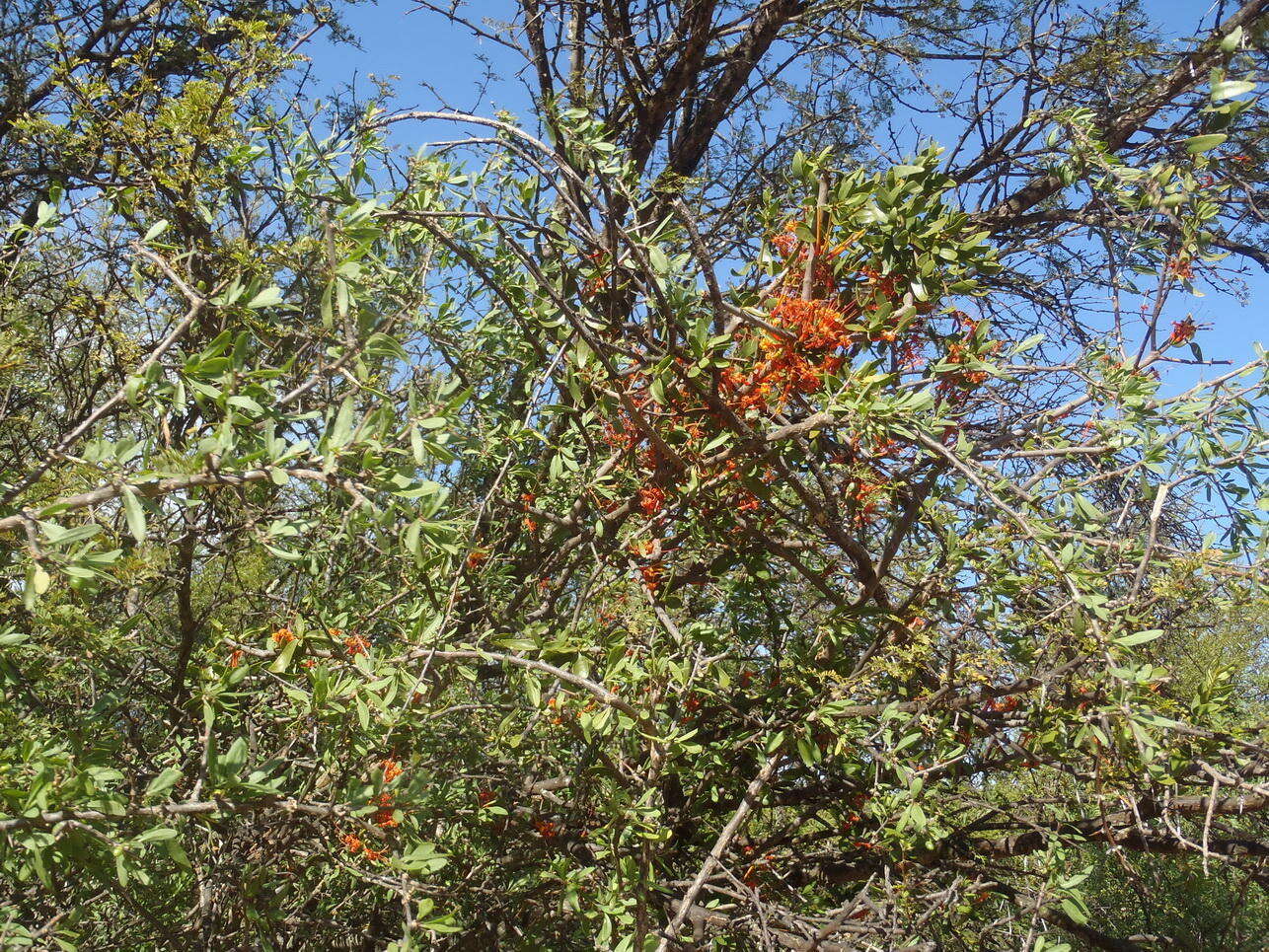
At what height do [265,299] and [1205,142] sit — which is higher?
[1205,142]

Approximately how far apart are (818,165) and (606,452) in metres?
0.87

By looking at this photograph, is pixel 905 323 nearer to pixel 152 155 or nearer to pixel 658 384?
pixel 658 384

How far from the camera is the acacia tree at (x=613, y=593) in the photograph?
187 cm

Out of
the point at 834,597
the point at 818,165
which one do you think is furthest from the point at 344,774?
the point at 818,165

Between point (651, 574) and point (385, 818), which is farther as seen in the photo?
point (651, 574)

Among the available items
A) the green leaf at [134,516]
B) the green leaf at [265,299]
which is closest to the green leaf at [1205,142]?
the green leaf at [265,299]

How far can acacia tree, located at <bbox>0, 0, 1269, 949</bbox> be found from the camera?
73.5 inches

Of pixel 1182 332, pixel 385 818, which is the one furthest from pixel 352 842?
pixel 1182 332

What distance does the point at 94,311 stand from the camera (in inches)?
90.9

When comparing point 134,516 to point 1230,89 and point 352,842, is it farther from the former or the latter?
point 1230,89

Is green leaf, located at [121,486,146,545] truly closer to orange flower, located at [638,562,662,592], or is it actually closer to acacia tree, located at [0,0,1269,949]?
acacia tree, located at [0,0,1269,949]

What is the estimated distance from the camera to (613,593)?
2342 millimetres

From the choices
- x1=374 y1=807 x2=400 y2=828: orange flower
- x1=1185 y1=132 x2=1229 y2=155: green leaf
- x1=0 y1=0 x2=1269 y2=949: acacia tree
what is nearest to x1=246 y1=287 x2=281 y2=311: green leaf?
x1=0 y1=0 x2=1269 y2=949: acacia tree

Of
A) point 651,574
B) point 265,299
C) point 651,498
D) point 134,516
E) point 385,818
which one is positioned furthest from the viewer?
point 651,574
